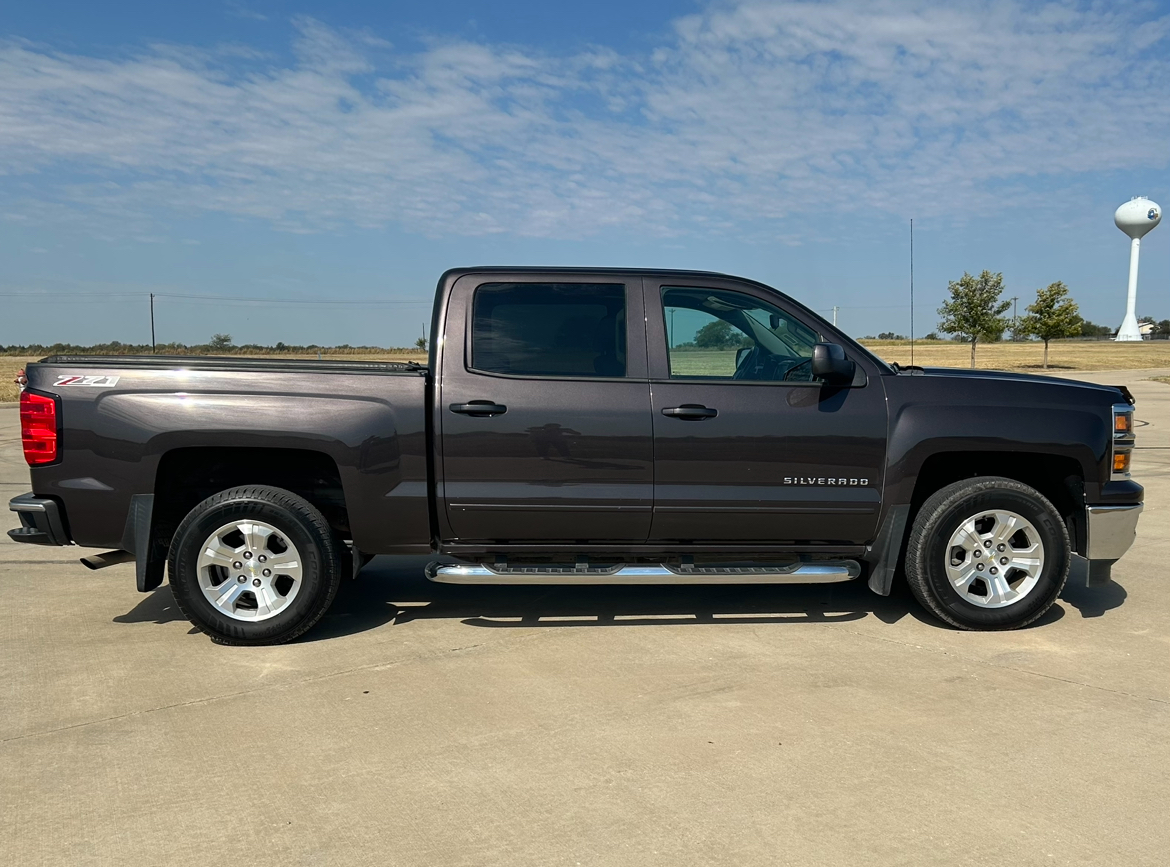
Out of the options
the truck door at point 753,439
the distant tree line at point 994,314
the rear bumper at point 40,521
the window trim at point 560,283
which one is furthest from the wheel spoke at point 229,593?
the distant tree line at point 994,314

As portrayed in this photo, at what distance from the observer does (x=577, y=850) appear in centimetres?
278

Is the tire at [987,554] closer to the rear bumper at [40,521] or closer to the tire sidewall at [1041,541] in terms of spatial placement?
the tire sidewall at [1041,541]

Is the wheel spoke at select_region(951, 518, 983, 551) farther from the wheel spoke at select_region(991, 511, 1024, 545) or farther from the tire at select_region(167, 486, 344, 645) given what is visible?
the tire at select_region(167, 486, 344, 645)

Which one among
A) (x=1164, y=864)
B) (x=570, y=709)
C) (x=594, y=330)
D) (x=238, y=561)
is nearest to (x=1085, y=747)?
(x=1164, y=864)

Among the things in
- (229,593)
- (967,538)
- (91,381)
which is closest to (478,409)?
(229,593)

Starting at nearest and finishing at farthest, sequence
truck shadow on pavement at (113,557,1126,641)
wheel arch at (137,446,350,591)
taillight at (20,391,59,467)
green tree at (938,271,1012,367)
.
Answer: taillight at (20,391,59,467) → wheel arch at (137,446,350,591) → truck shadow on pavement at (113,557,1126,641) → green tree at (938,271,1012,367)

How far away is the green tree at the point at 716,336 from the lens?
5.00 m

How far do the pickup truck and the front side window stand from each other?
1 cm

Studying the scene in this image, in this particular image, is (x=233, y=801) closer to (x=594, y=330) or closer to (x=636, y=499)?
(x=636, y=499)

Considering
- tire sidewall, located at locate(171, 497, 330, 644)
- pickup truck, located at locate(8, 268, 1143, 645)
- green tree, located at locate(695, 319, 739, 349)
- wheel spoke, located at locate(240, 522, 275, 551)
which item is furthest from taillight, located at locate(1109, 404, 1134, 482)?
wheel spoke, located at locate(240, 522, 275, 551)

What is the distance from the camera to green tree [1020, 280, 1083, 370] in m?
47.8

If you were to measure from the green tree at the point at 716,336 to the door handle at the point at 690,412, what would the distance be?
0.39 metres

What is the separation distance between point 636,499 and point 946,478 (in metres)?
1.85

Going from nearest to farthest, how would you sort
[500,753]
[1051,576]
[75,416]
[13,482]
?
[500,753] → [75,416] → [1051,576] → [13,482]
